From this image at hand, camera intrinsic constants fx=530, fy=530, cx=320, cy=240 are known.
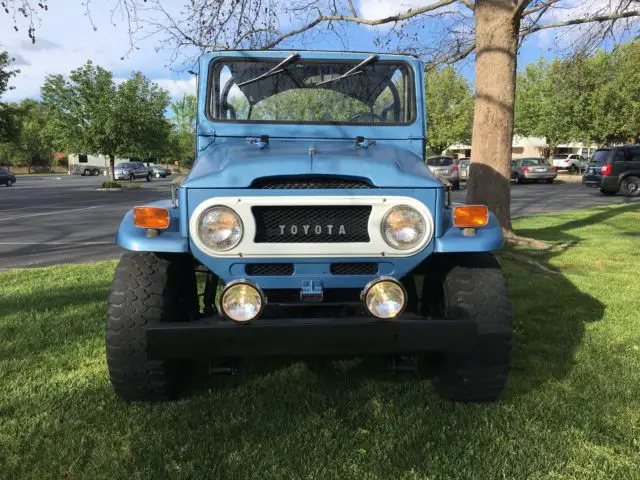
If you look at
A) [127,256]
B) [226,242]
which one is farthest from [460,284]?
[127,256]

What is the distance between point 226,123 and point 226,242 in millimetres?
1302

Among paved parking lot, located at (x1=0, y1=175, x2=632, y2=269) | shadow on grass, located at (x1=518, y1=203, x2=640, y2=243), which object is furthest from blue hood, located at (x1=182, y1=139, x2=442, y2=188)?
shadow on grass, located at (x1=518, y1=203, x2=640, y2=243)

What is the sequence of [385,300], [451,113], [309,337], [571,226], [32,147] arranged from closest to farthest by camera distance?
[309,337]
[385,300]
[571,226]
[451,113]
[32,147]

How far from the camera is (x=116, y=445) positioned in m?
2.62

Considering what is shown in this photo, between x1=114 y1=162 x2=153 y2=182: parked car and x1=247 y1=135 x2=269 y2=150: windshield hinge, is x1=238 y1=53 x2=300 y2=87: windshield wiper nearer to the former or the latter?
x1=247 y1=135 x2=269 y2=150: windshield hinge

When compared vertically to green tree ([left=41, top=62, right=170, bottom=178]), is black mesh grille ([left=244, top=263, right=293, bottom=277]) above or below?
below

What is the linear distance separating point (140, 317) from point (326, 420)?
113 cm

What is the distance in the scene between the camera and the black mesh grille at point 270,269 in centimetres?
276

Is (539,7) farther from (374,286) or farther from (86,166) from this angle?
(86,166)

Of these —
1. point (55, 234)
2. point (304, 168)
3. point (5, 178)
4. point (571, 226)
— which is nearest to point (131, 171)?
point (5, 178)

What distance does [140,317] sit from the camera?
2789 millimetres

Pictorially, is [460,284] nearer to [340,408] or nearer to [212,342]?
[340,408]

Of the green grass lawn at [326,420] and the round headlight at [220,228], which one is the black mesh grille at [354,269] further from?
the green grass lawn at [326,420]

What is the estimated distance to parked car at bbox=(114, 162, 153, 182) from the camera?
42.3 metres
